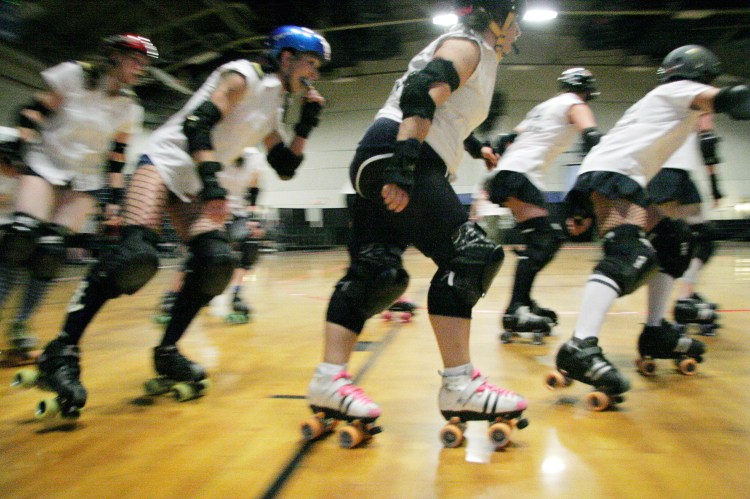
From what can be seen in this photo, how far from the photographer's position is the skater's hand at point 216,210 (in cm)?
188

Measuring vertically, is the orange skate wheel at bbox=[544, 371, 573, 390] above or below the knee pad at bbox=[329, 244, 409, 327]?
below

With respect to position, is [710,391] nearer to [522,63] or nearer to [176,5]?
[176,5]

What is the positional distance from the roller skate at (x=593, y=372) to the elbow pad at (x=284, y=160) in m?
1.21

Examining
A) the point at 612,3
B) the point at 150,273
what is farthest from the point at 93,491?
the point at 612,3

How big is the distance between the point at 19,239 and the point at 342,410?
1672 millimetres

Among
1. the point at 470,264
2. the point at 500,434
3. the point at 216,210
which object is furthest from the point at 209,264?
the point at 500,434

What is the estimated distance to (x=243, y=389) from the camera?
2.11 metres

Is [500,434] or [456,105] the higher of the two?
[456,105]

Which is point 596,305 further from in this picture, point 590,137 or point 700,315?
point 700,315

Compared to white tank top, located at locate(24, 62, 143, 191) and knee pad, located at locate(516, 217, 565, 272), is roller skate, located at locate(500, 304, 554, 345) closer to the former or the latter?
knee pad, located at locate(516, 217, 565, 272)

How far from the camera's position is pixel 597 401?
70.2 inches

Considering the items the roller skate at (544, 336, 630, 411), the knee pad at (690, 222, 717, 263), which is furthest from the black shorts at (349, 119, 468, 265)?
the knee pad at (690, 222, 717, 263)

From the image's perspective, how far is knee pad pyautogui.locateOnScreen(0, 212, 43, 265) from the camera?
92.4 inches

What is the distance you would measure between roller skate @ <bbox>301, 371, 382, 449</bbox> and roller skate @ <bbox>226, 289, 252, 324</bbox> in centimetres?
214
